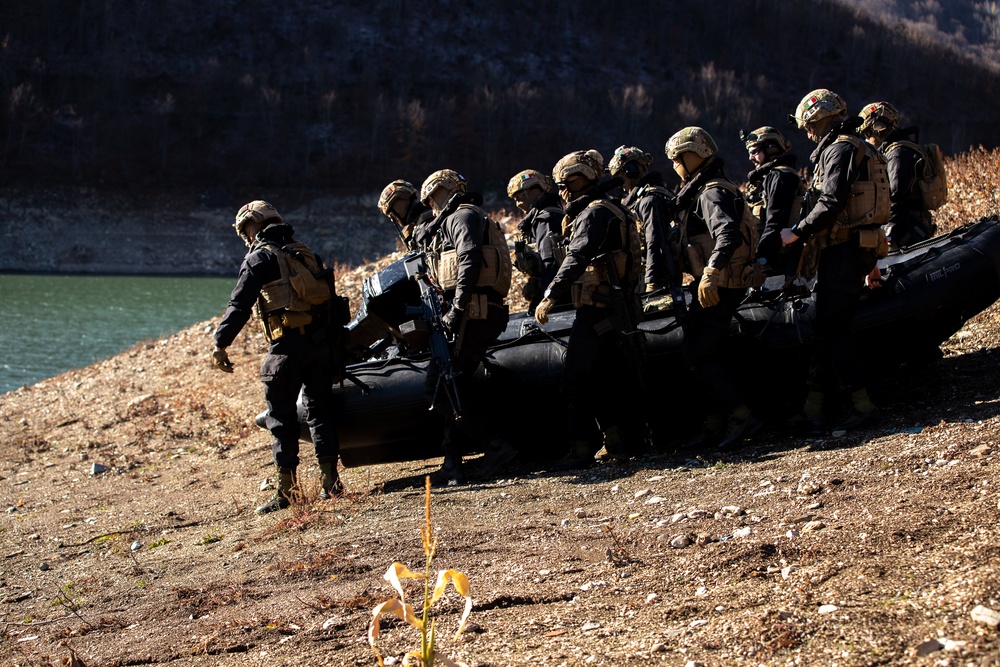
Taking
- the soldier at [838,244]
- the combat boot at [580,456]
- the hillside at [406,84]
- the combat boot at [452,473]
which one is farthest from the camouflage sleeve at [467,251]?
the hillside at [406,84]

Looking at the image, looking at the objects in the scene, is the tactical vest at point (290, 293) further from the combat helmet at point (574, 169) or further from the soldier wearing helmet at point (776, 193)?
the soldier wearing helmet at point (776, 193)

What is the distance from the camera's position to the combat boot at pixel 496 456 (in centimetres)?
679

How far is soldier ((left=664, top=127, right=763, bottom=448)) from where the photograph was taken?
6180 millimetres

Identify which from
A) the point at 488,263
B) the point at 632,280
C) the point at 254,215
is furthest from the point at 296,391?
the point at 632,280

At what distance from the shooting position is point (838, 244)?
20.4ft

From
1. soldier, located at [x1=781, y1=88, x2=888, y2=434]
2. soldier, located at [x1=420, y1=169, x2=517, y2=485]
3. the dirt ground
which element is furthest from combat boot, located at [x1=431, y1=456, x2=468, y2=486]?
soldier, located at [x1=781, y1=88, x2=888, y2=434]

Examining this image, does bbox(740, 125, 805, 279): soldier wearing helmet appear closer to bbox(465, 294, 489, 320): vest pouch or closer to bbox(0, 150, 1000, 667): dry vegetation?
bbox(0, 150, 1000, 667): dry vegetation

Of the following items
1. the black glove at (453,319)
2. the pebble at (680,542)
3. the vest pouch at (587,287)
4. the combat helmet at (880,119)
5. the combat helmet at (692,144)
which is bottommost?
the pebble at (680,542)

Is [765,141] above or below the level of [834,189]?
above

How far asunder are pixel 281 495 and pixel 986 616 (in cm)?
462

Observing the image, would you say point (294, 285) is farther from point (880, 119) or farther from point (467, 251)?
point (880, 119)

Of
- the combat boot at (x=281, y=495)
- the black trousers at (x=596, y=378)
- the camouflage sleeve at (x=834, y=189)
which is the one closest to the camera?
the camouflage sleeve at (x=834, y=189)

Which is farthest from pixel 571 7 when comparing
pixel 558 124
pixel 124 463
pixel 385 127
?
pixel 124 463

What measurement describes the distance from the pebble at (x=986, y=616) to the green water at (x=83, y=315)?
1176 centimetres
